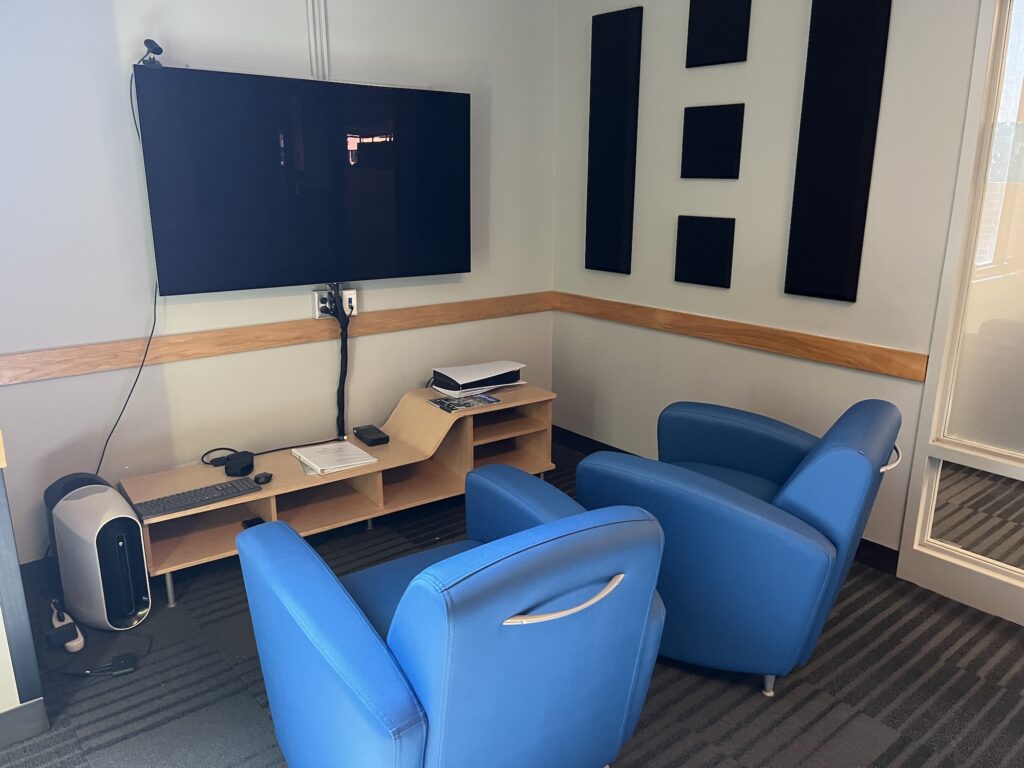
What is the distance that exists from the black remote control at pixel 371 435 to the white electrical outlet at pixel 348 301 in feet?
1.70

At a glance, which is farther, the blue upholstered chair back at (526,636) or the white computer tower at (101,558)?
the white computer tower at (101,558)

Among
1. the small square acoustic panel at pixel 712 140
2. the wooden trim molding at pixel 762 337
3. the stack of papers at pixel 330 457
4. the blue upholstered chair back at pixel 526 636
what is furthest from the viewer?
the small square acoustic panel at pixel 712 140

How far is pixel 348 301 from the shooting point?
3.34 m

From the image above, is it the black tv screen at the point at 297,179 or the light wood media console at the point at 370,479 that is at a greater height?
the black tv screen at the point at 297,179

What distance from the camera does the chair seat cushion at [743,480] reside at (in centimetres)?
250

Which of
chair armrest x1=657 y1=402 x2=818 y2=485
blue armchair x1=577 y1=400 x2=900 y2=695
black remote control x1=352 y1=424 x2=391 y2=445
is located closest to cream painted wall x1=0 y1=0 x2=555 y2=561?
black remote control x1=352 y1=424 x2=391 y2=445

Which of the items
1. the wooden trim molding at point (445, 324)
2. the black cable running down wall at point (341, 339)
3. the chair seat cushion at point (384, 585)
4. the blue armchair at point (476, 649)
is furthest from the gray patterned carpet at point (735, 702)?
the black cable running down wall at point (341, 339)

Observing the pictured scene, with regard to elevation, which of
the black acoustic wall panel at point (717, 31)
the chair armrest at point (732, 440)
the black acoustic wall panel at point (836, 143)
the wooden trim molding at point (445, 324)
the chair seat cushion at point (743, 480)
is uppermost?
the black acoustic wall panel at point (717, 31)

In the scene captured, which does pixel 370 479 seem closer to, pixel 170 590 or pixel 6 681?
pixel 170 590

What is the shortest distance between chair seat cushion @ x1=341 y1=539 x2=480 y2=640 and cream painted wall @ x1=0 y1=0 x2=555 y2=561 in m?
1.44

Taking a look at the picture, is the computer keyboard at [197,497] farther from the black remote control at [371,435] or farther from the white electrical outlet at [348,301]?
the white electrical outlet at [348,301]

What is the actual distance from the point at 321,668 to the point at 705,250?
247 cm

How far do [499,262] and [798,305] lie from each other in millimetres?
1495

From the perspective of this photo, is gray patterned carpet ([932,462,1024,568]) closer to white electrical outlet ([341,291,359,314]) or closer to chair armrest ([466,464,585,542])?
chair armrest ([466,464,585,542])
